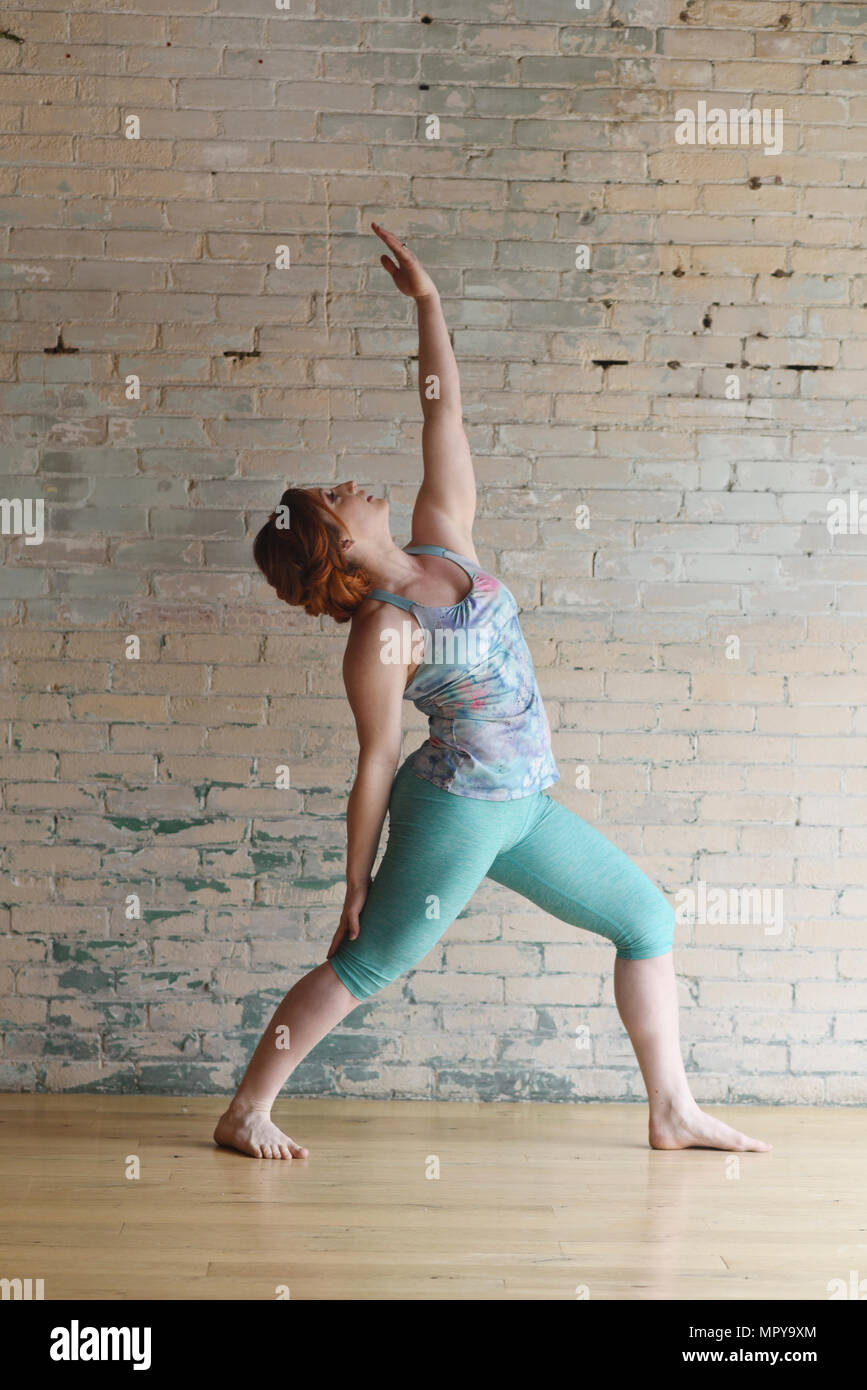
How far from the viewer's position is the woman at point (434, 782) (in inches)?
94.9

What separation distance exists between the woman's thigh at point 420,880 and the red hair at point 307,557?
0.41 meters

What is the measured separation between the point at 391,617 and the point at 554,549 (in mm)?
813

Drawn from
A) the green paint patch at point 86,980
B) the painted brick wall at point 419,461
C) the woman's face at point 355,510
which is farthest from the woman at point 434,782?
the green paint patch at point 86,980

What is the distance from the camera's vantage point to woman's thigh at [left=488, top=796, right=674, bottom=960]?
254 centimetres

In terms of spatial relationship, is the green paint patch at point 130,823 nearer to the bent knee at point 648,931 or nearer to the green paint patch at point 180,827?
the green paint patch at point 180,827

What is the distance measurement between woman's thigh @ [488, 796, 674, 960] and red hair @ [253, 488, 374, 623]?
23.5 inches

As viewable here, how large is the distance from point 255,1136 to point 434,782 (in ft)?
2.63

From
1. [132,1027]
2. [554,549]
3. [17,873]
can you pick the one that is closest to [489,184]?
[554,549]

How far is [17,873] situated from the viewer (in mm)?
3061

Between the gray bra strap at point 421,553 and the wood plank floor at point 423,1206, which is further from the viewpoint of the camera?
the gray bra strap at point 421,553

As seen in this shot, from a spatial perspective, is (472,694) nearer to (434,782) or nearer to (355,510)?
(434,782)

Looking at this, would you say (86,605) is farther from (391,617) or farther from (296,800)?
(391,617)

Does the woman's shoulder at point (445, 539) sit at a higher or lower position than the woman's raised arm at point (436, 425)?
lower

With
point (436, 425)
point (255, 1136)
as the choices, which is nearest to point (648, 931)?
point (255, 1136)
